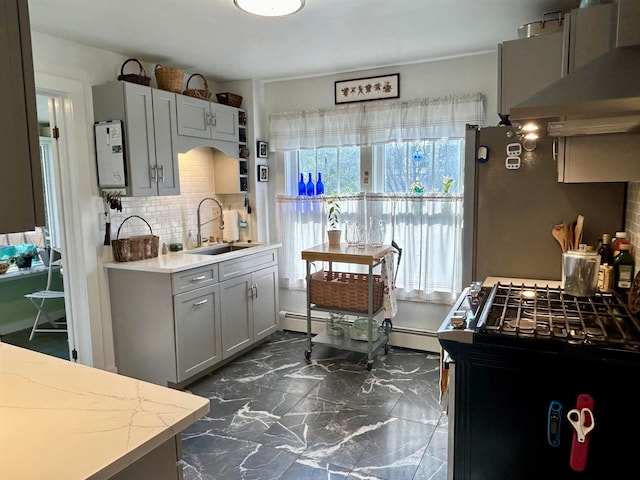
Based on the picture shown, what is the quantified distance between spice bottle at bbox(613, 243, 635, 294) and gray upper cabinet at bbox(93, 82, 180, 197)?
9.44 ft

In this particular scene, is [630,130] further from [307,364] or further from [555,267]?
[307,364]

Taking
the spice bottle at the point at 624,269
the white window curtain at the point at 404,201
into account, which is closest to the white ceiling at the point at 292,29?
the white window curtain at the point at 404,201

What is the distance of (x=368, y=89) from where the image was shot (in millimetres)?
3861

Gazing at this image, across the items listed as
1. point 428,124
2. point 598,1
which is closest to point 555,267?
point 598,1

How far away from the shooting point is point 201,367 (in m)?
3.29

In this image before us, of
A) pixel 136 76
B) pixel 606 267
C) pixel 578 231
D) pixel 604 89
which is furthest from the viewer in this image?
pixel 136 76

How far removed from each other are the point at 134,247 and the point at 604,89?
2.99 meters

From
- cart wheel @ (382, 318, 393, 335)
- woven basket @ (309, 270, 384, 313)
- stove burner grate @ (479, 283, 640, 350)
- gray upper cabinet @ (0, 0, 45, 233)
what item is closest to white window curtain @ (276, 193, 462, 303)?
cart wheel @ (382, 318, 393, 335)

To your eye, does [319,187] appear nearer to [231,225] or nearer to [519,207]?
[231,225]

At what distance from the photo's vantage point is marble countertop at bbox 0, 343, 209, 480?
916mm

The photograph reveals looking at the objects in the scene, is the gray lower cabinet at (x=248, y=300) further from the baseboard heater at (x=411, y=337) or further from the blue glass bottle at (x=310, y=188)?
the blue glass bottle at (x=310, y=188)

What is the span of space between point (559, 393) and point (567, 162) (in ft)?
3.73

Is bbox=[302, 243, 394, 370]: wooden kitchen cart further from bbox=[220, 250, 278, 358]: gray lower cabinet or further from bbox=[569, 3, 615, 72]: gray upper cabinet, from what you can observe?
bbox=[569, 3, 615, 72]: gray upper cabinet

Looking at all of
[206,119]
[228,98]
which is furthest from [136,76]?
[228,98]
